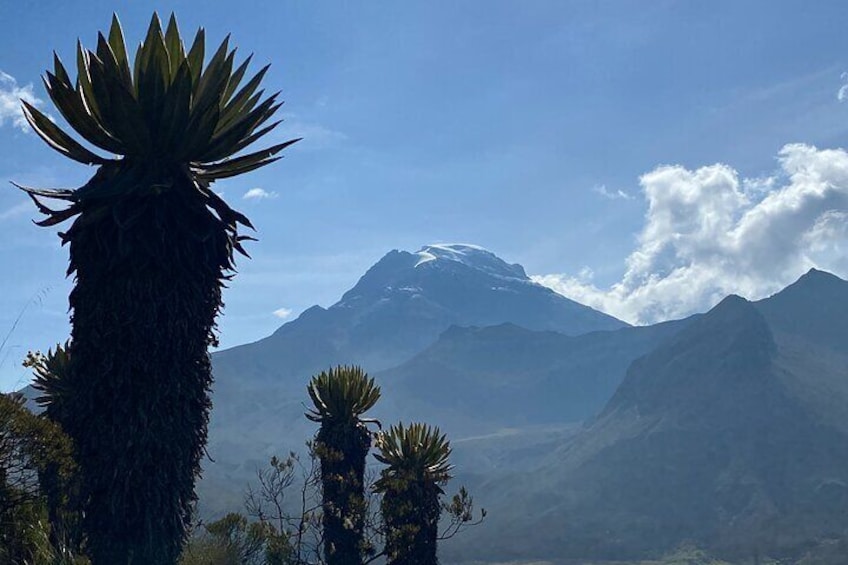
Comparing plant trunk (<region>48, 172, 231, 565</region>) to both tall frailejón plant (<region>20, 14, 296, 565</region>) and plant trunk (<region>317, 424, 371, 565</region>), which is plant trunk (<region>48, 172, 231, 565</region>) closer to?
tall frailejón plant (<region>20, 14, 296, 565</region>)

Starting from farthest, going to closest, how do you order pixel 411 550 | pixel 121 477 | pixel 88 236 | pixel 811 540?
pixel 811 540, pixel 411 550, pixel 88 236, pixel 121 477

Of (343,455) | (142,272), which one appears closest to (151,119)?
(142,272)

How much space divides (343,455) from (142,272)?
11720 mm

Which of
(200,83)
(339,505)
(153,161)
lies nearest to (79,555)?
(153,161)

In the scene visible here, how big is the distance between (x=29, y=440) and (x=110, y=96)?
5073 millimetres

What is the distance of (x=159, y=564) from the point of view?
11.5 m

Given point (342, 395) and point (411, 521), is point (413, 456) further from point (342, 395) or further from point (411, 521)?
point (342, 395)

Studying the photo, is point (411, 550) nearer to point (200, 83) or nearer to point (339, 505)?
point (339, 505)

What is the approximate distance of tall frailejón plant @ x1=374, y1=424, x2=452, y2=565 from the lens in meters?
21.5

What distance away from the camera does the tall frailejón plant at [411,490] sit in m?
21.5

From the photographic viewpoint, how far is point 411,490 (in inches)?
867

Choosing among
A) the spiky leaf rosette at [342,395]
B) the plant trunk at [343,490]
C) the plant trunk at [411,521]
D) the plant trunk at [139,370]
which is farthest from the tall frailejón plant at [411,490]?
the plant trunk at [139,370]

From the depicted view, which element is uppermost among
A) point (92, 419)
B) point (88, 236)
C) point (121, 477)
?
point (88, 236)

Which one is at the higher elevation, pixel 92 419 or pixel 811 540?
pixel 92 419
